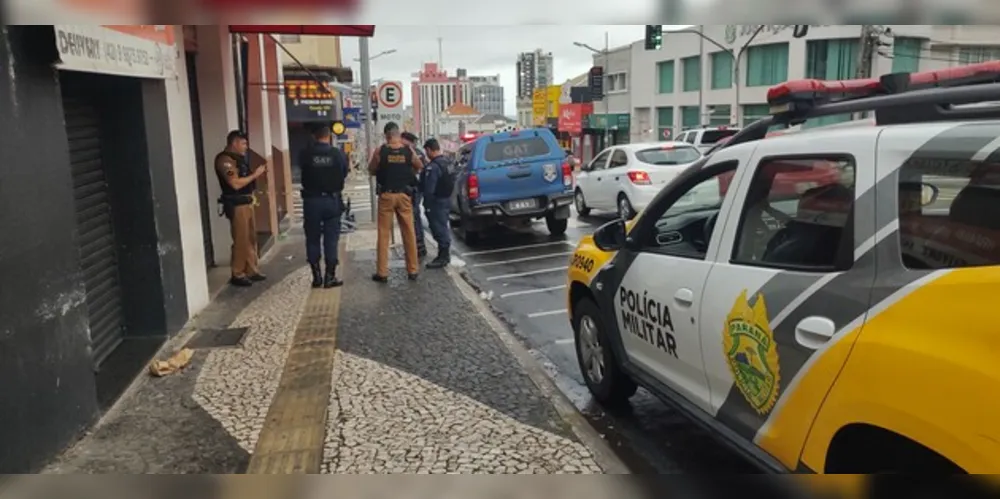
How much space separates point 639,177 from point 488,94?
109m

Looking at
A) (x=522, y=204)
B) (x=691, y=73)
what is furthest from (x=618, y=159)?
(x=691, y=73)

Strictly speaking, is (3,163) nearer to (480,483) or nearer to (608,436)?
(480,483)

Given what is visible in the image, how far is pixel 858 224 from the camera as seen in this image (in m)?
2.71

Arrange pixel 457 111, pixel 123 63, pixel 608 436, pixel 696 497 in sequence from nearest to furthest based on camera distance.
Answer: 1. pixel 696 497
2. pixel 608 436
3. pixel 123 63
4. pixel 457 111

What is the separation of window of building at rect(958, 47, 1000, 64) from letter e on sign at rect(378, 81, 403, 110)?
29.2m

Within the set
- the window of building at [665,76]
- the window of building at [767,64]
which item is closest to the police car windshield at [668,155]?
the window of building at [767,64]

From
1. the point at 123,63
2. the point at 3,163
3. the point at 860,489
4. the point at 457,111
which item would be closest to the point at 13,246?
the point at 3,163

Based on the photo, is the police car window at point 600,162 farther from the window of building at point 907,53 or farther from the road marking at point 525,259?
the window of building at point 907,53

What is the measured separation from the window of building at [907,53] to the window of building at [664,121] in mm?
13810

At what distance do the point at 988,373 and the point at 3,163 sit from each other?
162 inches

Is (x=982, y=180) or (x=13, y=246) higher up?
(x=982, y=180)

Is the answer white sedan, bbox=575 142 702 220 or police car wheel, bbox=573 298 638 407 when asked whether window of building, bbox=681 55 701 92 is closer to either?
white sedan, bbox=575 142 702 220

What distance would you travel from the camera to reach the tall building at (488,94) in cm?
11381

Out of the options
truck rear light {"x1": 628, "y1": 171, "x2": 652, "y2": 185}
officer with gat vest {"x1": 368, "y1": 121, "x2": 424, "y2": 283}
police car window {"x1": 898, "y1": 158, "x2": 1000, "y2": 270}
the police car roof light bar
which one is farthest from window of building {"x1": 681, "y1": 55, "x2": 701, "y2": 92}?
police car window {"x1": 898, "y1": 158, "x2": 1000, "y2": 270}
